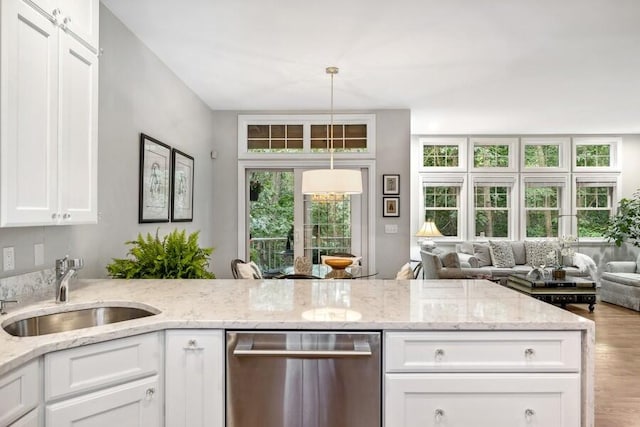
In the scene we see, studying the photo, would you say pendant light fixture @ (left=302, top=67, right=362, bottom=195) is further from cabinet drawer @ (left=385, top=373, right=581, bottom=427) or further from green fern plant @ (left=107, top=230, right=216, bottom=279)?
cabinet drawer @ (left=385, top=373, right=581, bottom=427)

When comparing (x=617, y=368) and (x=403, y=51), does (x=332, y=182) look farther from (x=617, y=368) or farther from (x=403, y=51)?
(x=617, y=368)

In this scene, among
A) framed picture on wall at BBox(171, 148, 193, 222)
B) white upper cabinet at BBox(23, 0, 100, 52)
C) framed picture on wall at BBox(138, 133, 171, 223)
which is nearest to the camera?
white upper cabinet at BBox(23, 0, 100, 52)

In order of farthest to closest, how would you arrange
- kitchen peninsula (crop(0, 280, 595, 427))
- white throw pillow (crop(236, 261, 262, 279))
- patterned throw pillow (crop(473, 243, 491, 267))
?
patterned throw pillow (crop(473, 243, 491, 267))
white throw pillow (crop(236, 261, 262, 279))
kitchen peninsula (crop(0, 280, 595, 427))

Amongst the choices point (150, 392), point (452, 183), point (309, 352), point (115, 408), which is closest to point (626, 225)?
point (452, 183)

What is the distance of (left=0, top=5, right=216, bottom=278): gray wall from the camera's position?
2.39 meters

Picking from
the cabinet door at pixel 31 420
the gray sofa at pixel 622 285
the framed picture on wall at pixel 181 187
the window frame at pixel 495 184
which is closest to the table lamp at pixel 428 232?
the window frame at pixel 495 184

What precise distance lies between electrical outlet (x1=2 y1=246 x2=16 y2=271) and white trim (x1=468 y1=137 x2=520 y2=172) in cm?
708

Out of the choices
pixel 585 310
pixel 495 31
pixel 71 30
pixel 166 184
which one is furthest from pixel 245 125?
pixel 585 310

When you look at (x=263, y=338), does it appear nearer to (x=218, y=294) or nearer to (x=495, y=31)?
(x=218, y=294)

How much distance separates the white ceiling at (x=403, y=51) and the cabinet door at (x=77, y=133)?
1057mm

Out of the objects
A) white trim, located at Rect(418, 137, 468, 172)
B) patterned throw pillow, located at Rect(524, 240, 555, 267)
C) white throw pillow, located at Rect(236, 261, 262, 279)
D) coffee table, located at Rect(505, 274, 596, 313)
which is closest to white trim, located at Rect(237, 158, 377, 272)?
white throw pillow, located at Rect(236, 261, 262, 279)

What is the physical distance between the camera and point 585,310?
6031 millimetres

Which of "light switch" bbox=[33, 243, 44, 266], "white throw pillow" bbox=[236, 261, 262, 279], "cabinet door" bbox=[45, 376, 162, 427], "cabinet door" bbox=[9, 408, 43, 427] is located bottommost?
"cabinet door" bbox=[45, 376, 162, 427]

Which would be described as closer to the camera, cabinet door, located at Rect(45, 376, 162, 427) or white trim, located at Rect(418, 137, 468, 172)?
cabinet door, located at Rect(45, 376, 162, 427)
